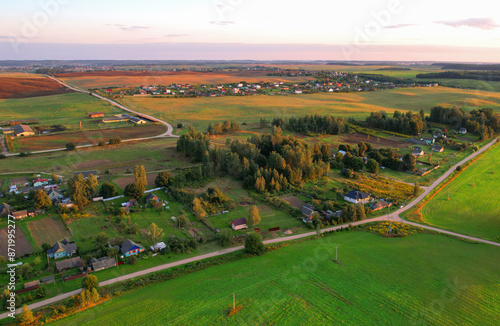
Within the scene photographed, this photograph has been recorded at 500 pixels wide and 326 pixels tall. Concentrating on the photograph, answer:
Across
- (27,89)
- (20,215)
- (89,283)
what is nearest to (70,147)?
(20,215)

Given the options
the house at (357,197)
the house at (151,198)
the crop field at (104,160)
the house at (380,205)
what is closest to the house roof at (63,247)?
the house at (151,198)

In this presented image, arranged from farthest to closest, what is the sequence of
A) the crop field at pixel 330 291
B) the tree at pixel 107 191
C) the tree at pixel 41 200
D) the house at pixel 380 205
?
1. the tree at pixel 107 191
2. the house at pixel 380 205
3. the tree at pixel 41 200
4. the crop field at pixel 330 291

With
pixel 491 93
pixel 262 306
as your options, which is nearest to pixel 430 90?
pixel 491 93

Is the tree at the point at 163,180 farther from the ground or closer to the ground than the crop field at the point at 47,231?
farther from the ground

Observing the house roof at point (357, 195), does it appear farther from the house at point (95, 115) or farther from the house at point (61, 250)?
the house at point (95, 115)

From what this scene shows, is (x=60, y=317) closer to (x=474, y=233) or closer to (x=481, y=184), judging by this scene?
(x=474, y=233)

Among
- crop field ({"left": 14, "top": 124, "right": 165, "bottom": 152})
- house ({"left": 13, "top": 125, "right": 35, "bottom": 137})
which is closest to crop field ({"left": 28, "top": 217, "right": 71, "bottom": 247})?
crop field ({"left": 14, "top": 124, "right": 165, "bottom": 152})
